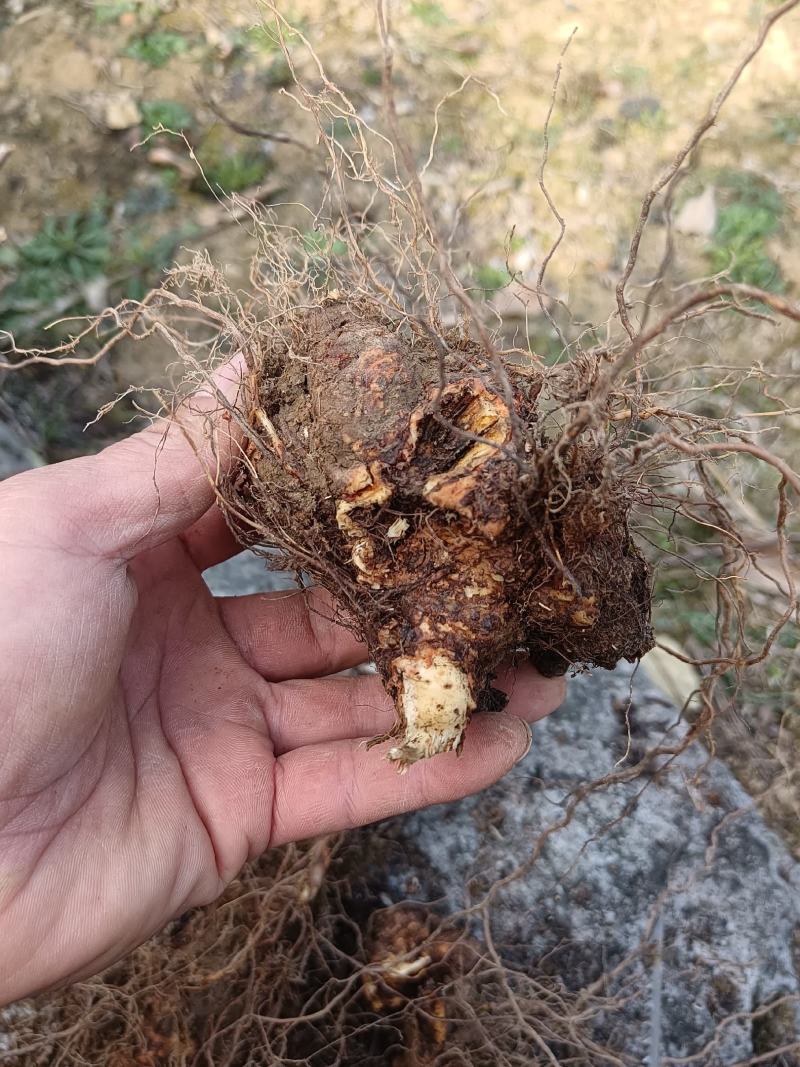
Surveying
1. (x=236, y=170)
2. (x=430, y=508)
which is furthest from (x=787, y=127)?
(x=430, y=508)

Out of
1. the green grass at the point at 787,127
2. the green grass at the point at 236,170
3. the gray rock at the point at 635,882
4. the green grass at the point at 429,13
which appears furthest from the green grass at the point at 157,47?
the gray rock at the point at 635,882

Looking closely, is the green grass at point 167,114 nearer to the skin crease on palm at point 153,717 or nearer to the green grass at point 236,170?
the green grass at point 236,170

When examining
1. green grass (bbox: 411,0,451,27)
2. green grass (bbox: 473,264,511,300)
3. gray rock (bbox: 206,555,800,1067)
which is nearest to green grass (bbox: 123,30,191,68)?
green grass (bbox: 411,0,451,27)

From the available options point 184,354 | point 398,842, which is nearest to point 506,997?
point 398,842

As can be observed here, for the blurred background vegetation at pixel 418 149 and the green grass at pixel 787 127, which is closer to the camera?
the blurred background vegetation at pixel 418 149

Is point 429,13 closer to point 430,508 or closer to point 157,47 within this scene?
point 157,47
